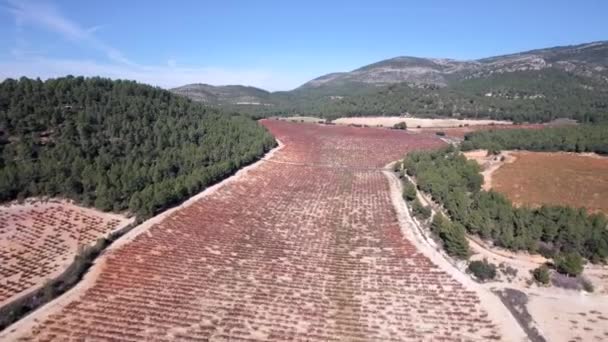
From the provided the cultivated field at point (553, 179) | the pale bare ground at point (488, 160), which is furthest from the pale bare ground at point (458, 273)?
the pale bare ground at point (488, 160)

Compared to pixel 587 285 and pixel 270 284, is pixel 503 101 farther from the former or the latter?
pixel 270 284

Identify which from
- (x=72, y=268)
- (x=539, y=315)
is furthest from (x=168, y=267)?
(x=539, y=315)

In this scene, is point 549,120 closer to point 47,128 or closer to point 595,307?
point 595,307

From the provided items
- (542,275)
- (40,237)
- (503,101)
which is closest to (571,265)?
(542,275)

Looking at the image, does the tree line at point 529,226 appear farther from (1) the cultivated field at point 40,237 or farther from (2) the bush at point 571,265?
(1) the cultivated field at point 40,237

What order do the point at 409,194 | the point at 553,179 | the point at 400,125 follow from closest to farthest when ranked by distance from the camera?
the point at 409,194, the point at 553,179, the point at 400,125
